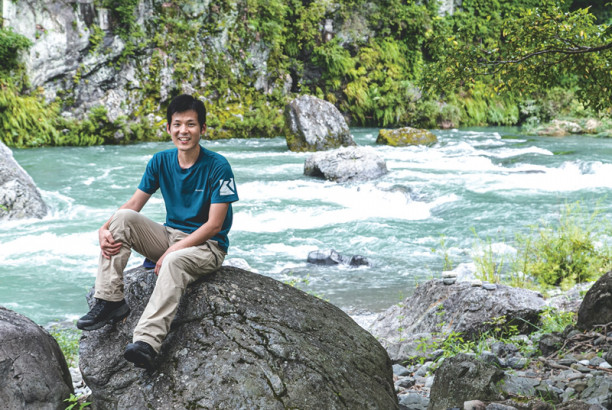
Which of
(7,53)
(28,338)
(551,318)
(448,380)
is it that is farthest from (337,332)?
(7,53)

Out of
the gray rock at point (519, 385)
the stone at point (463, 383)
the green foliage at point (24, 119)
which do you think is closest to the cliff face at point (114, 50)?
the green foliage at point (24, 119)

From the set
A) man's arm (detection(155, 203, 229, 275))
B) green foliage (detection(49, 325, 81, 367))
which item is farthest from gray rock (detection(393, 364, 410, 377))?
green foliage (detection(49, 325, 81, 367))

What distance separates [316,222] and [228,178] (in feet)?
22.9

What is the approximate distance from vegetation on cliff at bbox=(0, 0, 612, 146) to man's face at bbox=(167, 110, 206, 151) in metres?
12.3

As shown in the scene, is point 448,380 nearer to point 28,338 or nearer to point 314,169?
point 28,338

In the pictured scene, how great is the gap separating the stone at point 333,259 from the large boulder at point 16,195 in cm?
557

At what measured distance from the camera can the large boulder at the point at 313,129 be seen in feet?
60.8

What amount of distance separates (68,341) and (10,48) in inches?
680

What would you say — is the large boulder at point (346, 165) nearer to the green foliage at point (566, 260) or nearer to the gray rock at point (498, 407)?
the green foliage at point (566, 260)

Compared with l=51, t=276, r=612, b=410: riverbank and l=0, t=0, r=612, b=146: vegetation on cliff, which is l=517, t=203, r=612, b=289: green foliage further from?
l=0, t=0, r=612, b=146: vegetation on cliff

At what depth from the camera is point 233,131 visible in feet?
75.0

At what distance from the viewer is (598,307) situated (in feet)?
13.6

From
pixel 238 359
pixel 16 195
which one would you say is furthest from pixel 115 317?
pixel 16 195

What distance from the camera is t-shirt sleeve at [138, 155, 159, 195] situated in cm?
359
